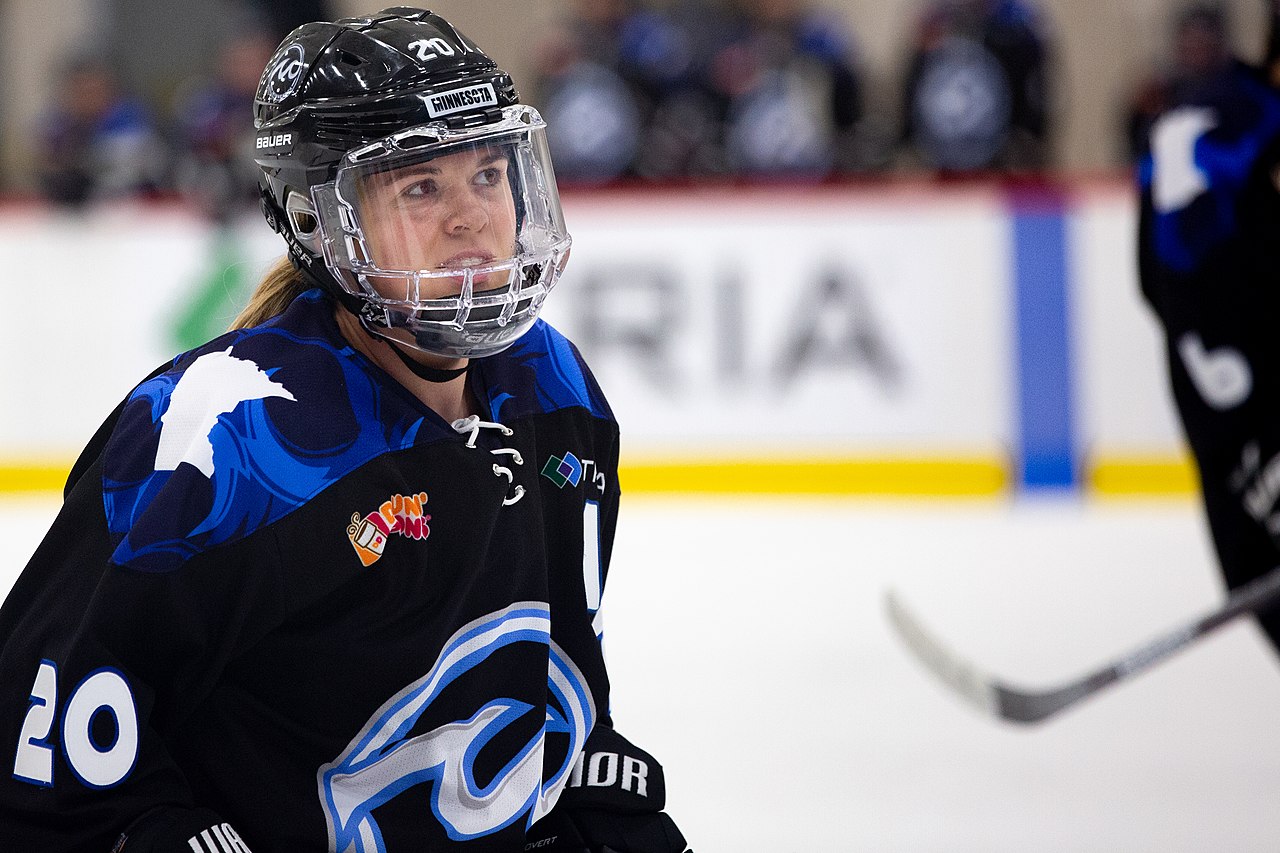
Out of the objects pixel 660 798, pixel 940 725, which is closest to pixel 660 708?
pixel 940 725

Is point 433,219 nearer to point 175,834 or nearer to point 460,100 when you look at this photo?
point 460,100

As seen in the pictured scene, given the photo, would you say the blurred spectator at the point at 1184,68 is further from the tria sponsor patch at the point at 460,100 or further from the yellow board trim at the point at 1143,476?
the tria sponsor patch at the point at 460,100

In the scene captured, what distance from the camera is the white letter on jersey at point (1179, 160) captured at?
2.19m

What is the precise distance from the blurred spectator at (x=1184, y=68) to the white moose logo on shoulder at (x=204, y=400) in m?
5.82

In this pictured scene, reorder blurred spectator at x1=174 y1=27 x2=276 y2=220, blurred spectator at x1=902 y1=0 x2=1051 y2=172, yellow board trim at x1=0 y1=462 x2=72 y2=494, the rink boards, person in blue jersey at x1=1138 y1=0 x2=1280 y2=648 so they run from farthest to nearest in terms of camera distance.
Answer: blurred spectator at x1=902 y1=0 x2=1051 y2=172, blurred spectator at x1=174 y1=27 x2=276 y2=220, yellow board trim at x1=0 y1=462 x2=72 y2=494, the rink boards, person in blue jersey at x1=1138 y1=0 x2=1280 y2=648

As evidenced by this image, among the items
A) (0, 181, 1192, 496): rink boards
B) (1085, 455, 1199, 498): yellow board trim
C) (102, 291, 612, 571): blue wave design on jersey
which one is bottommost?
(1085, 455, 1199, 498): yellow board trim

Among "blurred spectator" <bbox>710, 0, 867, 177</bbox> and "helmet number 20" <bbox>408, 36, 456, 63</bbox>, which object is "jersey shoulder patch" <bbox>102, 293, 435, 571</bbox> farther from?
"blurred spectator" <bbox>710, 0, 867, 177</bbox>

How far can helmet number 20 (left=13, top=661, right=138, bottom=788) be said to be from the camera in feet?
3.52

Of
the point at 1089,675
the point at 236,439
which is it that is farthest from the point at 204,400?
the point at 1089,675

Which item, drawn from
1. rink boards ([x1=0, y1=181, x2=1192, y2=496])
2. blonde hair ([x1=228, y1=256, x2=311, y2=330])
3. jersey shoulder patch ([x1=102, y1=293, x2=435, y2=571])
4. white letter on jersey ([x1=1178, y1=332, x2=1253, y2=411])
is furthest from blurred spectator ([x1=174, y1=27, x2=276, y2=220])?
jersey shoulder patch ([x1=102, y1=293, x2=435, y2=571])

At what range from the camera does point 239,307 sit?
1.44 meters

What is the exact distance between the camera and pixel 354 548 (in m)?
1.15

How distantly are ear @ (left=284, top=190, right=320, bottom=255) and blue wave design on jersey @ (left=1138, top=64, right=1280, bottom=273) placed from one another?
1.30 meters

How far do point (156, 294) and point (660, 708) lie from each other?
2.76 metres
